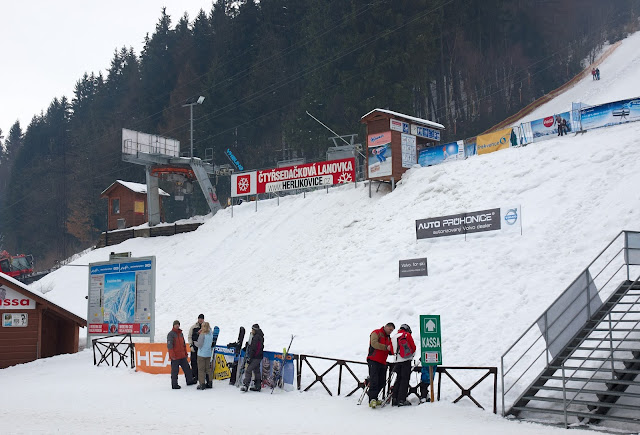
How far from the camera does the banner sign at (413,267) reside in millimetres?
18522

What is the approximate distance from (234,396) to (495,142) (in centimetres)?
1636

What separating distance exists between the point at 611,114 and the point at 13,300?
850 inches

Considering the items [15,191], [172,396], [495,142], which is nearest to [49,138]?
[15,191]

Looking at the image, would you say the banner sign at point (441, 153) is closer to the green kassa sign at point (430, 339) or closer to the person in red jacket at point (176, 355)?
the green kassa sign at point (430, 339)

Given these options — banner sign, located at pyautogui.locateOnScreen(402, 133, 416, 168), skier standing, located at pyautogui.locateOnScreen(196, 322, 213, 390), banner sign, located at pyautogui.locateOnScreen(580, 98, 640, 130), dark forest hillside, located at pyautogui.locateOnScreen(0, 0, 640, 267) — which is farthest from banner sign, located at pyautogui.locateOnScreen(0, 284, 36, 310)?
dark forest hillside, located at pyautogui.locateOnScreen(0, 0, 640, 267)

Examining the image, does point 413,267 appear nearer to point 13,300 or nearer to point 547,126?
point 547,126

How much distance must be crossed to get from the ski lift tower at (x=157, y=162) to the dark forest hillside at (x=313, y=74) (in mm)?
11731

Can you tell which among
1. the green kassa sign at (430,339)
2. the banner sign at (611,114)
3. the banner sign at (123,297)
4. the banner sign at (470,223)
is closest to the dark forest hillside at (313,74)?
the banner sign at (611,114)

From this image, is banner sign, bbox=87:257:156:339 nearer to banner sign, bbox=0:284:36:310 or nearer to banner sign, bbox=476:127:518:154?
banner sign, bbox=0:284:36:310

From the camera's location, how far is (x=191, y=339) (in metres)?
14.9

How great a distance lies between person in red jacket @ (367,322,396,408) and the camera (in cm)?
1199

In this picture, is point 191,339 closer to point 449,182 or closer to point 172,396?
point 172,396

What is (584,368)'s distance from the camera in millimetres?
10500

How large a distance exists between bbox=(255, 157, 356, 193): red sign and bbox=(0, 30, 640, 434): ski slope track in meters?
1.07
